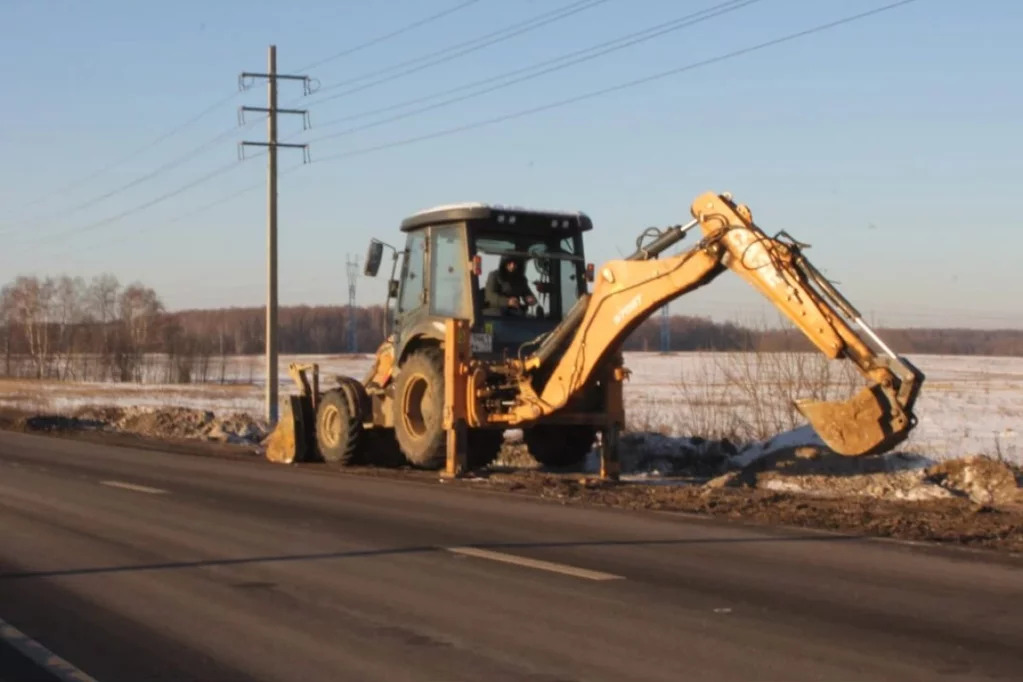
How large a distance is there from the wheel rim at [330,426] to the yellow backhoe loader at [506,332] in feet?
0.08

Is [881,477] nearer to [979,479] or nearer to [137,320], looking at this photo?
[979,479]

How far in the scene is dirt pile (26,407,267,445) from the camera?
96.6 feet

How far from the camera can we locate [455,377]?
56.9 feet

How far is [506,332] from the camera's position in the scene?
59.3ft

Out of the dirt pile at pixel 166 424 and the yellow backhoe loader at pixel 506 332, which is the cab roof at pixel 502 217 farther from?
the dirt pile at pixel 166 424

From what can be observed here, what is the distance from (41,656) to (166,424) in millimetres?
24625

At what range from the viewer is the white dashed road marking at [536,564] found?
32.2 ft

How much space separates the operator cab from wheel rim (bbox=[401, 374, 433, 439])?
712 mm

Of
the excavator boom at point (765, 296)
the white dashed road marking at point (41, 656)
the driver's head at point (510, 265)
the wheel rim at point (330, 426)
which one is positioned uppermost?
the driver's head at point (510, 265)

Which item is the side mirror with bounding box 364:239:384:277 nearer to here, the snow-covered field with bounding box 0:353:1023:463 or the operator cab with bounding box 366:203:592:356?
the operator cab with bounding box 366:203:592:356

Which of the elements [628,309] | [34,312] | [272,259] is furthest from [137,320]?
[628,309]

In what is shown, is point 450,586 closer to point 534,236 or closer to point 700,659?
point 700,659

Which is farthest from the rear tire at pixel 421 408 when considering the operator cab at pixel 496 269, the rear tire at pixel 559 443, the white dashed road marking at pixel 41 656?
the white dashed road marking at pixel 41 656

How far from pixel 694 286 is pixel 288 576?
6.37 meters
